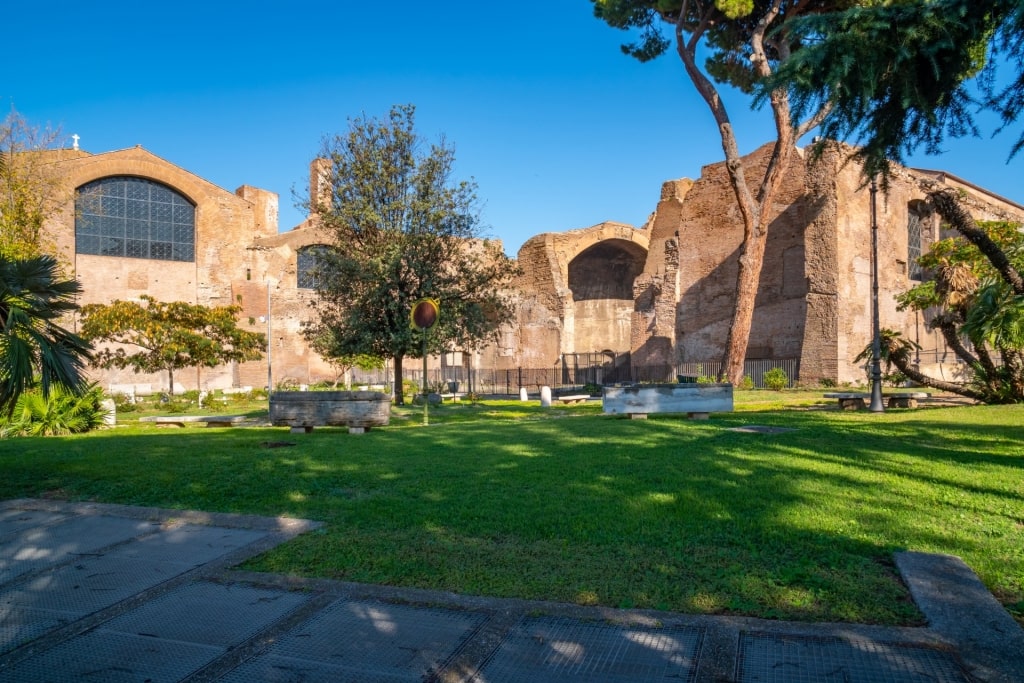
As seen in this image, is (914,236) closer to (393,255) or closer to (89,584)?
(393,255)

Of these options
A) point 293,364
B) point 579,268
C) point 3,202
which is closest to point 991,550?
point 3,202

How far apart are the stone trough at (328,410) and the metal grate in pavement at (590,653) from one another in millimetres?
7339

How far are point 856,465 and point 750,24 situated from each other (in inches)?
914

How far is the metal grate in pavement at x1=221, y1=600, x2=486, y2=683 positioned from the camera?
8.16 ft

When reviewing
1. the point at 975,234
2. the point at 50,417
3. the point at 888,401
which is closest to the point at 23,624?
the point at 975,234

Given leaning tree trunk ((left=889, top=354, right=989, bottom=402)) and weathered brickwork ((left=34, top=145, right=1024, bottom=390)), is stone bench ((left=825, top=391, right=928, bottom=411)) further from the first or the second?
weathered brickwork ((left=34, top=145, right=1024, bottom=390))

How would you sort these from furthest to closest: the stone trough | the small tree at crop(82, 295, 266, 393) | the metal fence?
the metal fence
the small tree at crop(82, 295, 266, 393)
the stone trough

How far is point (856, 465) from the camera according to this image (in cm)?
614

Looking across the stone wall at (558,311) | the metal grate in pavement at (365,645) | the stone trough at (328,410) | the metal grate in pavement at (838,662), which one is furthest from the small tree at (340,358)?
the metal grate in pavement at (838,662)

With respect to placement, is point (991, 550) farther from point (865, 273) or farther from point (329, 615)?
point (865, 273)

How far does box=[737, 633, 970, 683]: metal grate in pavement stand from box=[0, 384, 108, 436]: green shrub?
36.0 feet

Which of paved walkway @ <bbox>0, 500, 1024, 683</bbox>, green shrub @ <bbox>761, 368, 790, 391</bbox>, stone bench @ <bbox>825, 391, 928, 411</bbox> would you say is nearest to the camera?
paved walkway @ <bbox>0, 500, 1024, 683</bbox>

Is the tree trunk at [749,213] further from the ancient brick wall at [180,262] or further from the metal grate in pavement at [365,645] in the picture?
the ancient brick wall at [180,262]

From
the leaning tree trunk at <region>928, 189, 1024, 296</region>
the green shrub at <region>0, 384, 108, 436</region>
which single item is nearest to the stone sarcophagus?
the leaning tree trunk at <region>928, 189, 1024, 296</region>
